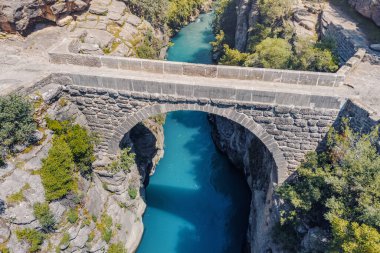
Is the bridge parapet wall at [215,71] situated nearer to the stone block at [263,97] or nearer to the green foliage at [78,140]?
the stone block at [263,97]

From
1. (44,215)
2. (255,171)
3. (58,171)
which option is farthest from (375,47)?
(44,215)

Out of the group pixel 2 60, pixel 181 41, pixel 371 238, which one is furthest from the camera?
pixel 181 41

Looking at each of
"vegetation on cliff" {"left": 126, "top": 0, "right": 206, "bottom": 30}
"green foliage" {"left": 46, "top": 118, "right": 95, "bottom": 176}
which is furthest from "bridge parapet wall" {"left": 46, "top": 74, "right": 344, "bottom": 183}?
"vegetation on cliff" {"left": 126, "top": 0, "right": 206, "bottom": 30}

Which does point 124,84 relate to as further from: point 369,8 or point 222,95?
point 369,8

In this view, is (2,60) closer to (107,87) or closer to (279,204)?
(107,87)

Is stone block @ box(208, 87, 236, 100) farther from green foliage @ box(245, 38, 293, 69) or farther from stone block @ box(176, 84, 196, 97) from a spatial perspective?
green foliage @ box(245, 38, 293, 69)

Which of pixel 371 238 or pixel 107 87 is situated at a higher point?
pixel 107 87

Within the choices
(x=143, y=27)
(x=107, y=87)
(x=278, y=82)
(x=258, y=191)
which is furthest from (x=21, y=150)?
(x=143, y=27)

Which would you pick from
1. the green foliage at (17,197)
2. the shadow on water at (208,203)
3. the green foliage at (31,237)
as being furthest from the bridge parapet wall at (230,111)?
the shadow on water at (208,203)
